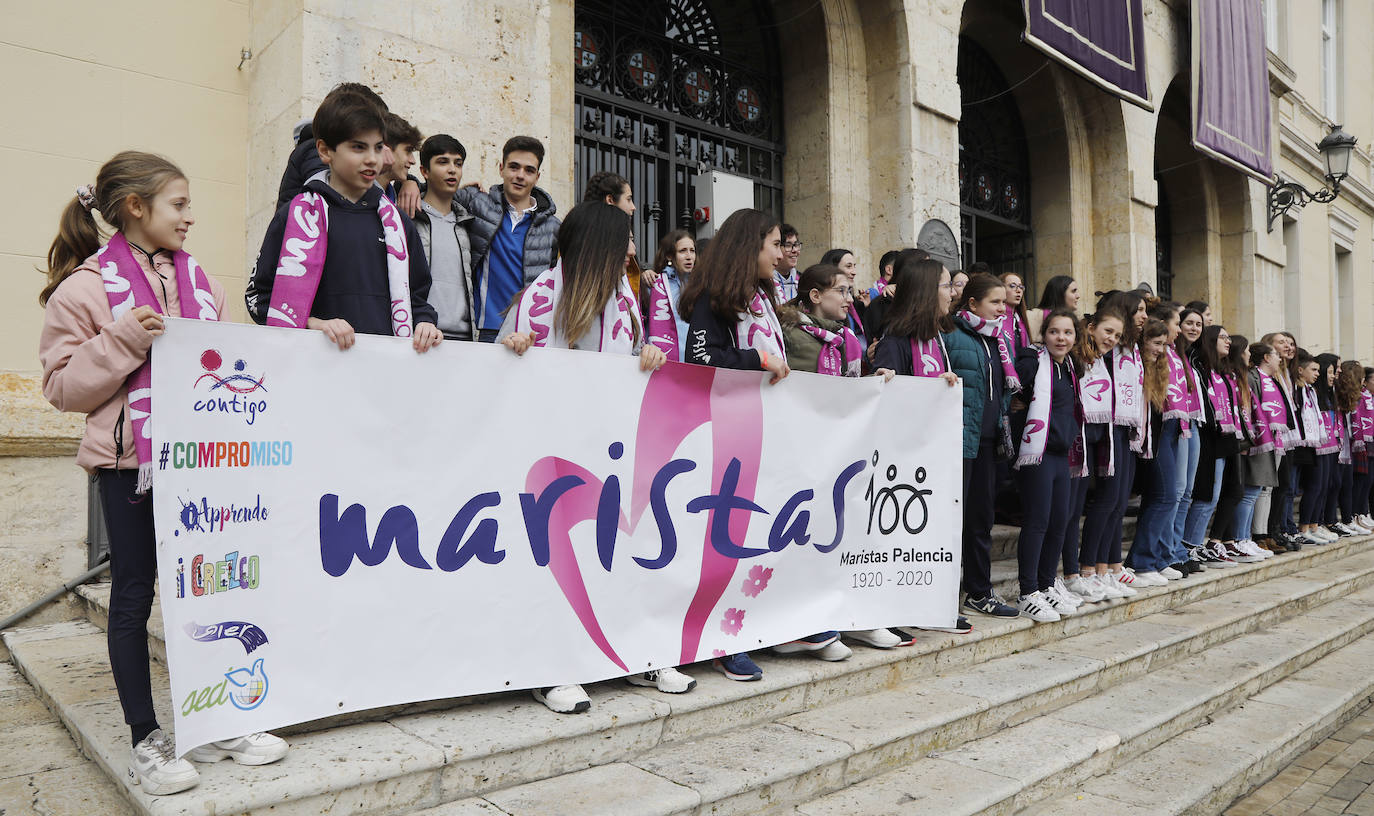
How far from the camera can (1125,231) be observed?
11758 mm

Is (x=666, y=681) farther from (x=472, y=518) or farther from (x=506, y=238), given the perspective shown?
(x=506, y=238)

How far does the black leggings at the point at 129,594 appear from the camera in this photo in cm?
241

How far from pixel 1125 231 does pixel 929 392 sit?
9.00m

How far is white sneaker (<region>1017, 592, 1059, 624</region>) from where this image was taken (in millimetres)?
4809

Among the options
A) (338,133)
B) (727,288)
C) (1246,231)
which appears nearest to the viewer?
(338,133)

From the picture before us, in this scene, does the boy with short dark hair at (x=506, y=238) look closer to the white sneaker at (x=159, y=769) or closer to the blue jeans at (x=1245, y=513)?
the white sneaker at (x=159, y=769)

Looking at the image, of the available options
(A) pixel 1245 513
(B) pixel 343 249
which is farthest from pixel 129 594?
(A) pixel 1245 513

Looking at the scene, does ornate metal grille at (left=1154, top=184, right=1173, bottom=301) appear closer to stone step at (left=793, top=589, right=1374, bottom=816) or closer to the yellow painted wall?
stone step at (left=793, top=589, right=1374, bottom=816)

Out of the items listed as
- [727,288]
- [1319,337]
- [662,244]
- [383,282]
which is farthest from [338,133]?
[1319,337]

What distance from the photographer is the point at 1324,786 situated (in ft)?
13.6

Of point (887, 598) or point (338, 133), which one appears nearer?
point (338, 133)

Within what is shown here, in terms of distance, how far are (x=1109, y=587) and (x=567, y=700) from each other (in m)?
4.07

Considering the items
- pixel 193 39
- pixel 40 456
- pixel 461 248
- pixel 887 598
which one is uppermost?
pixel 193 39

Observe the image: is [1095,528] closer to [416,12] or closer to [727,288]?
[727,288]
